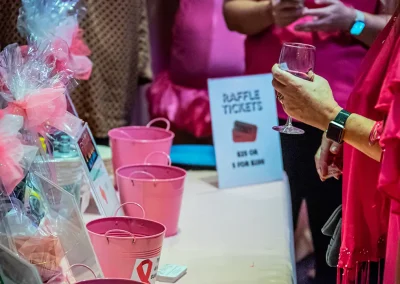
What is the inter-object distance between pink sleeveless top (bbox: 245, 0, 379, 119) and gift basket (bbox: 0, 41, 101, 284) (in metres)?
0.80

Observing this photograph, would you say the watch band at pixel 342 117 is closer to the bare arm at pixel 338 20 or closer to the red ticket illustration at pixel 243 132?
the bare arm at pixel 338 20

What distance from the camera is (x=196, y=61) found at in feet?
8.09

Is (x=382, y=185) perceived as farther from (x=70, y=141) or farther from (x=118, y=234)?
(x=70, y=141)

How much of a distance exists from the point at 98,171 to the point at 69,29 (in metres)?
0.33

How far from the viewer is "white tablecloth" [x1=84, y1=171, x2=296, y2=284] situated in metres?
1.31

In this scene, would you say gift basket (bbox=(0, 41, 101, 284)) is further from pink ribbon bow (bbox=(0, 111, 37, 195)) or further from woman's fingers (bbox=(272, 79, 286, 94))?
woman's fingers (bbox=(272, 79, 286, 94))

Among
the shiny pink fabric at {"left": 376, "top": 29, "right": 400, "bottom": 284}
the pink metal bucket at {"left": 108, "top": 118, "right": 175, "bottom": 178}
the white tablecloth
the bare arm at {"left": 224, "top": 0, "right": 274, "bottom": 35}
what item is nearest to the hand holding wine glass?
the shiny pink fabric at {"left": 376, "top": 29, "right": 400, "bottom": 284}

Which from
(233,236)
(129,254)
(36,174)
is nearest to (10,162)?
(36,174)

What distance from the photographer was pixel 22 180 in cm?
111

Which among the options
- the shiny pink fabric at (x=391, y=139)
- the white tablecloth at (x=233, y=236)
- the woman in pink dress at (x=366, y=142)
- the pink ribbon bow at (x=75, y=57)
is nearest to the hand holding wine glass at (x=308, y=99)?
the woman in pink dress at (x=366, y=142)

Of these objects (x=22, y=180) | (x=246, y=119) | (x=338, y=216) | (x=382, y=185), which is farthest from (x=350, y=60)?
(x=22, y=180)

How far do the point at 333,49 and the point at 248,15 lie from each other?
266 millimetres

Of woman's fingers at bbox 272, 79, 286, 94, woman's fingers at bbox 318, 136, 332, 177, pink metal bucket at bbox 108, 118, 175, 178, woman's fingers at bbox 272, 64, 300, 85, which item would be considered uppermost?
woman's fingers at bbox 272, 64, 300, 85

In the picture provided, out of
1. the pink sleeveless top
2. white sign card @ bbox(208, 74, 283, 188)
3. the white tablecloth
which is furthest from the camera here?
white sign card @ bbox(208, 74, 283, 188)
